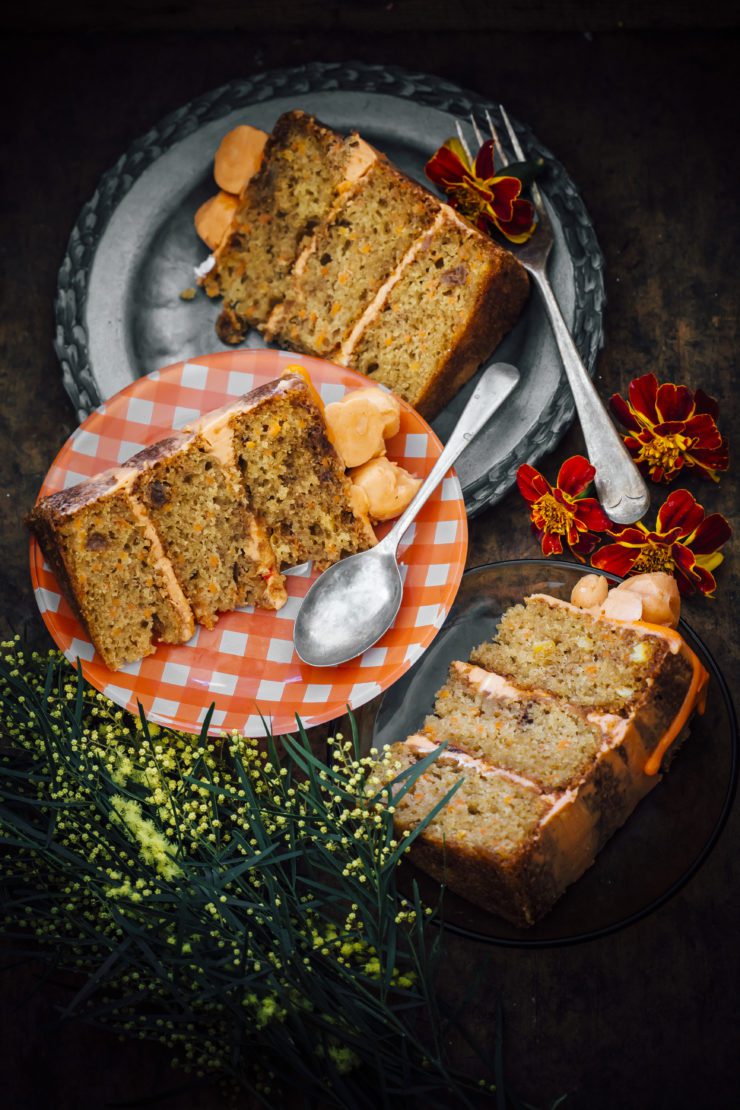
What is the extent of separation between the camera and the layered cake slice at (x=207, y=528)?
308cm

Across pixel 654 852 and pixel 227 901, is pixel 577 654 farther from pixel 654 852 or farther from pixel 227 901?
pixel 227 901

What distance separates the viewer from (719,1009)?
3168mm

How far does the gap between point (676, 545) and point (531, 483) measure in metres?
0.48

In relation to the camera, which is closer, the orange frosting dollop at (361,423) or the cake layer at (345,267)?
the orange frosting dollop at (361,423)

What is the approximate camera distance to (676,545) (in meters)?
3.21

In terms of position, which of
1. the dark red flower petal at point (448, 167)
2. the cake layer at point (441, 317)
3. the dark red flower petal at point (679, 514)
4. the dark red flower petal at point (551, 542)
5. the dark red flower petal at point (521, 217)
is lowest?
the dark red flower petal at point (551, 542)

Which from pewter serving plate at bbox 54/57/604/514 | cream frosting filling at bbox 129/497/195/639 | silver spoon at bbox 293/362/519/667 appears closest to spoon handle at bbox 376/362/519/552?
silver spoon at bbox 293/362/519/667

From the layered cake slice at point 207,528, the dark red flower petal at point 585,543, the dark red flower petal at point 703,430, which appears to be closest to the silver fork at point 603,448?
the dark red flower petal at point 585,543

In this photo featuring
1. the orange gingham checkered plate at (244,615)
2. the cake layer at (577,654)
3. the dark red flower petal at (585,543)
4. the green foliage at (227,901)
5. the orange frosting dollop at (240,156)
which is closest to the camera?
the green foliage at (227,901)

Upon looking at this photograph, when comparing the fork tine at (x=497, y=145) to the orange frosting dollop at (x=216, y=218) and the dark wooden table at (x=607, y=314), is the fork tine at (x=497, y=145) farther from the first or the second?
the orange frosting dollop at (x=216, y=218)

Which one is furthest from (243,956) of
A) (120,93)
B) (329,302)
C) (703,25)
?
(703,25)

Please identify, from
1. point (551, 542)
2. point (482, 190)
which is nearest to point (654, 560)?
point (551, 542)

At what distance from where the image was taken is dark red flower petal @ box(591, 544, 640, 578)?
3244 millimetres

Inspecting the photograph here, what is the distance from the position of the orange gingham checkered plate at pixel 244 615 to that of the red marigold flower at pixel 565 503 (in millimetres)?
259
